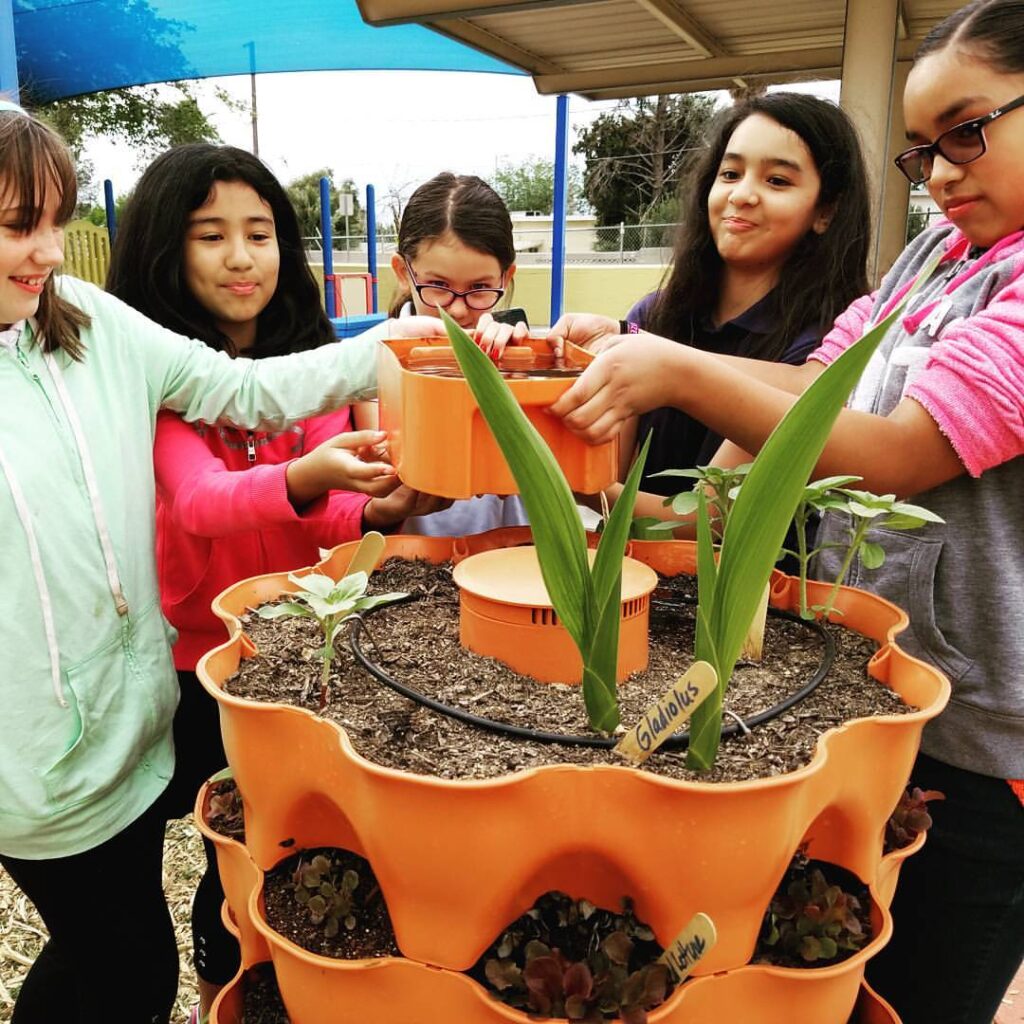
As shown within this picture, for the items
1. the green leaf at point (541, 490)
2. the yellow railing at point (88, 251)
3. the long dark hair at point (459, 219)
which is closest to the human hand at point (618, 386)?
the green leaf at point (541, 490)

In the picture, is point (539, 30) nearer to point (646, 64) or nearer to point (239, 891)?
point (646, 64)

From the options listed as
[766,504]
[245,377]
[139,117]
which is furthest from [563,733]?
[139,117]

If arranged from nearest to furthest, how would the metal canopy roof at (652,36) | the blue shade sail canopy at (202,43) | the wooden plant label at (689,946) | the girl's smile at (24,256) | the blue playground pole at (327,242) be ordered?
1. the wooden plant label at (689,946)
2. the girl's smile at (24,256)
3. the metal canopy roof at (652,36)
4. the blue shade sail canopy at (202,43)
5. the blue playground pole at (327,242)

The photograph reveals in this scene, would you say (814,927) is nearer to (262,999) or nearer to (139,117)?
(262,999)

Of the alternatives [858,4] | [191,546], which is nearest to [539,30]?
[858,4]

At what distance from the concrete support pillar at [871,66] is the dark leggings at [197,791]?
10.5 ft

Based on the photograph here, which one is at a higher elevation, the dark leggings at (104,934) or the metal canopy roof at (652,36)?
the metal canopy roof at (652,36)

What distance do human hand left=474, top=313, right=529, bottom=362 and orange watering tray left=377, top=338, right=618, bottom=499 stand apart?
143 millimetres

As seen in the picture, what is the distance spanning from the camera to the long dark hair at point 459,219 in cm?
127

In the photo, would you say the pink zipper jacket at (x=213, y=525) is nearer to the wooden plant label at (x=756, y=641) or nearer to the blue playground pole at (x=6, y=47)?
the wooden plant label at (x=756, y=641)

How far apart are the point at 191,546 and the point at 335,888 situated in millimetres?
583

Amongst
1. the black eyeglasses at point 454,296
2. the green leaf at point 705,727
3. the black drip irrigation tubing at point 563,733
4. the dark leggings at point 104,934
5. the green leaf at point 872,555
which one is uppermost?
the black eyeglasses at point 454,296

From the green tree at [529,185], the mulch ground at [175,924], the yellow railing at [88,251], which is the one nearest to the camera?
the mulch ground at [175,924]

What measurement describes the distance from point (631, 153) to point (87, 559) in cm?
1798
